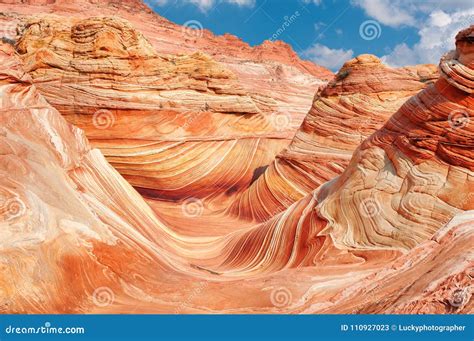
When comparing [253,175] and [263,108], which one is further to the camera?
[263,108]

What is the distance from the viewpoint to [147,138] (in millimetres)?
12328

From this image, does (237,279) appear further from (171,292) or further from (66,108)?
(66,108)

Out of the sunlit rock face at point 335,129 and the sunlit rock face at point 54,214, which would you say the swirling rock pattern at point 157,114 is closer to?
the sunlit rock face at point 335,129

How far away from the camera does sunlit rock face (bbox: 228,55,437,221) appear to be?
35.2 ft

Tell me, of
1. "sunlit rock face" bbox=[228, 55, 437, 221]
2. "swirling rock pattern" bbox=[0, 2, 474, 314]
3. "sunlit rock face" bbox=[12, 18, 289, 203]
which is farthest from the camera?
"sunlit rock face" bbox=[12, 18, 289, 203]

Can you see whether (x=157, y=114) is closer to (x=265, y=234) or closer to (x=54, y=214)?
(x=265, y=234)

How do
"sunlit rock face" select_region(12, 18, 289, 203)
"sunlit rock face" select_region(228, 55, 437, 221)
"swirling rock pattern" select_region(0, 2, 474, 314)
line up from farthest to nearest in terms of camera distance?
"sunlit rock face" select_region(12, 18, 289, 203), "sunlit rock face" select_region(228, 55, 437, 221), "swirling rock pattern" select_region(0, 2, 474, 314)

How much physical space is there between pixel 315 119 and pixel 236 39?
40391mm

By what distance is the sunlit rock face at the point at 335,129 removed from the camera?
1073 cm

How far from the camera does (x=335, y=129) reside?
11125mm

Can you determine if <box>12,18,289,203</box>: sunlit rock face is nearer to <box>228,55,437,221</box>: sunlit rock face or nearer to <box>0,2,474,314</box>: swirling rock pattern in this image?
<box>228,55,437,221</box>: sunlit rock face

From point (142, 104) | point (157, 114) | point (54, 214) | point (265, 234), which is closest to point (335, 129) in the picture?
point (157, 114)

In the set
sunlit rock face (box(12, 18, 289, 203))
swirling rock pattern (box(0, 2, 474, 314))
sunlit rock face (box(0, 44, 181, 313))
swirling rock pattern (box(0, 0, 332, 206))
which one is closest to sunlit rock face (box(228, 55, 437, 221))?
swirling rock pattern (box(0, 0, 332, 206))

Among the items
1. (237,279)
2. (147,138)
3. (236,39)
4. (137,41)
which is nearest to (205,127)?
(147,138)
